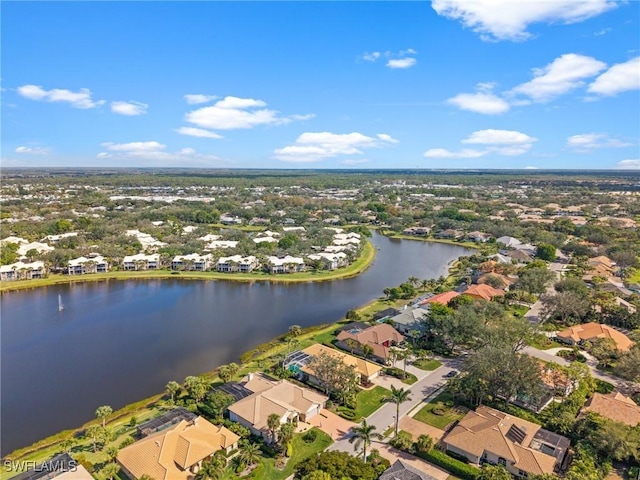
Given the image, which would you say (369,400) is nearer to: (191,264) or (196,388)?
(196,388)

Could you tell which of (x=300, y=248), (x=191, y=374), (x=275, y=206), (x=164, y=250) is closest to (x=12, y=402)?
(x=191, y=374)

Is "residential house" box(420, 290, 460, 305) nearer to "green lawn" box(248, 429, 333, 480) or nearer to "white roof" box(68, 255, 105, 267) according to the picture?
"green lawn" box(248, 429, 333, 480)

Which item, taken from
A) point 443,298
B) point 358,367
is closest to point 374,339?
point 358,367

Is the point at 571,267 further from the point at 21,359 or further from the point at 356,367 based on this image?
the point at 21,359

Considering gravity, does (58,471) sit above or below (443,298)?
below

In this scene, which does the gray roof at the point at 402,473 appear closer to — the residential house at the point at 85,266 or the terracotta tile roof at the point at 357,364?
the terracotta tile roof at the point at 357,364
